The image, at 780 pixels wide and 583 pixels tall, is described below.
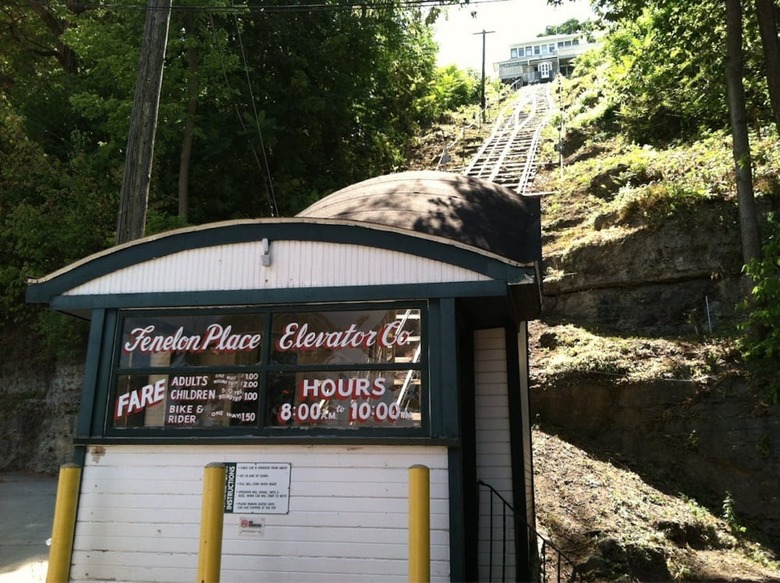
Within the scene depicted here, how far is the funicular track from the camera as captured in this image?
22.1 m

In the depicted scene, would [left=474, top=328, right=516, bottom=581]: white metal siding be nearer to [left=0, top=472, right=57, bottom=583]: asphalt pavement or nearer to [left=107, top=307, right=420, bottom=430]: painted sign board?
[left=107, top=307, right=420, bottom=430]: painted sign board

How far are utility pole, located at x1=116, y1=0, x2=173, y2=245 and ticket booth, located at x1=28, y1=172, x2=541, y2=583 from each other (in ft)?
8.98

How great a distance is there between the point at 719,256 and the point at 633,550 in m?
7.44

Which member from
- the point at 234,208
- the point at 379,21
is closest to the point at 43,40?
the point at 234,208

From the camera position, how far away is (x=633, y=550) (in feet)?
27.9

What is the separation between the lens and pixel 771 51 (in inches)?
414

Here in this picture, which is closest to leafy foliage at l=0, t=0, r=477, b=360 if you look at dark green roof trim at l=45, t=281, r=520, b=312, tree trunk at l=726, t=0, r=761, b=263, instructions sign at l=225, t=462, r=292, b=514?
tree trunk at l=726, t=0, r=761, b=263

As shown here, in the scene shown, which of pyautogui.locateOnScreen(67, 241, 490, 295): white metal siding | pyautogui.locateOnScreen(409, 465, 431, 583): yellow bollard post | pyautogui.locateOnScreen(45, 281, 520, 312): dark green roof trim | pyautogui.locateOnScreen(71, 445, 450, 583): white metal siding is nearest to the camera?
pyautogui.locateOnScreen(409, 465, 431, 583): yellow bollard post

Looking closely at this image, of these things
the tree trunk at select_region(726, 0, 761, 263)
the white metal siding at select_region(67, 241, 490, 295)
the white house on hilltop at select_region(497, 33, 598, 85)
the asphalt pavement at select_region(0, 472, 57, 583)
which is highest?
the white house on hilltop at select_region(497, 33, 598, 85)

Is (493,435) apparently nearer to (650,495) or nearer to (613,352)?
(650,495)

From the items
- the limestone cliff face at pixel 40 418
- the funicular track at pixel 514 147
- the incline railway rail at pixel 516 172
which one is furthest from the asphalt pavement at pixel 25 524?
the funicular track at pixel 514 147

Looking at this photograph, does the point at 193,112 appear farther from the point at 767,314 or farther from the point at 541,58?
the point at 541,58

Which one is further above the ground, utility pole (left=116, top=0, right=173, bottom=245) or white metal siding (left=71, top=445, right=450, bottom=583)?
utility pole (left=116, top=0, right=173, bottom=245)

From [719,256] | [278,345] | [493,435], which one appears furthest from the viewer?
[719,256]
